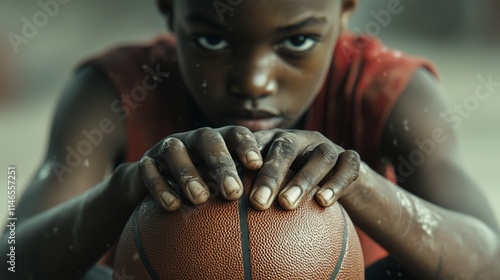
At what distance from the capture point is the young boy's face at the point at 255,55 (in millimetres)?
1796

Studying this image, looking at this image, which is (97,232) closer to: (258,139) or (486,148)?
(258,139)

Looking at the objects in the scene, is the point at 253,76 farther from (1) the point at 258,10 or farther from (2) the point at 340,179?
(2) the point at 340,179

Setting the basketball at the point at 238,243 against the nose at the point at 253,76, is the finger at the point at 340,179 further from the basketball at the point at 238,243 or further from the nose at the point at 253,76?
the nose at the point at 253,76

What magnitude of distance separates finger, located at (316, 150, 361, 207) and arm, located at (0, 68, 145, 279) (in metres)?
0.35

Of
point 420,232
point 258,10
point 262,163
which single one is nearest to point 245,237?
point 262,163

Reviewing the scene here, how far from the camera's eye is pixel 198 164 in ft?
4.85

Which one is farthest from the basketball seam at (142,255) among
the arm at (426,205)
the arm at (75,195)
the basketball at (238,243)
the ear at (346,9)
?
A: the ear at (346,9)

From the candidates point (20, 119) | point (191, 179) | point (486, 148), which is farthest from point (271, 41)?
point (20, 119)

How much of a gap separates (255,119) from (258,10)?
0.72 ft

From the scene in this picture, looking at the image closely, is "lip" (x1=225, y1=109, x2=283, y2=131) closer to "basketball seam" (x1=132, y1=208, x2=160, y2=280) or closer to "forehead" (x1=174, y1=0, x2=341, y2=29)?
"forehead" (x1=174, y1=0, x2=341, y2=29)

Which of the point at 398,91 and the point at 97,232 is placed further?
the point at 398,91

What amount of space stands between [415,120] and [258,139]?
0.72 meters

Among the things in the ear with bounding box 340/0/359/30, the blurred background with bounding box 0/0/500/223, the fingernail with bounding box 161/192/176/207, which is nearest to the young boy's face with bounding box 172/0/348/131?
the ear with bounding box 340/0/359/30

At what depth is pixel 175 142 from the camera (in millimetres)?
1477
